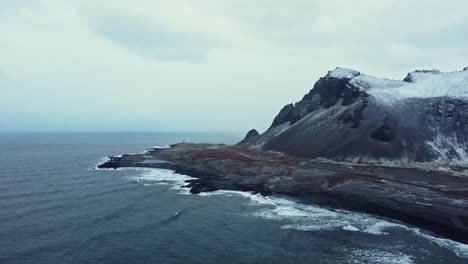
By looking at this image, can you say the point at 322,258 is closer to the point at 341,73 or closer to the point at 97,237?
the point at 97,237

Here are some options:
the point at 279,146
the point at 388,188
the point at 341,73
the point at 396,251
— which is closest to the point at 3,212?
the point at 396,251

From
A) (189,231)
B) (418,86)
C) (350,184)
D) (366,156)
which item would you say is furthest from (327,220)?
(418,86)

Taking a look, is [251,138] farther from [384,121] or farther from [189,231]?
[189,231]

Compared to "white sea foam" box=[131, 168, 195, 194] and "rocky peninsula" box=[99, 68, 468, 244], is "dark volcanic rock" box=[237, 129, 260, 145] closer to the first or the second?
"rocky peninsula" box=[99, 68, 468, 244]

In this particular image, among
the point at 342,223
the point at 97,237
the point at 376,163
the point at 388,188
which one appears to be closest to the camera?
the point at 97,237

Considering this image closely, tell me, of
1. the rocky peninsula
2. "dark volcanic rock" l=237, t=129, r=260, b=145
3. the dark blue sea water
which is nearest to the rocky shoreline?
the rocky peninsula

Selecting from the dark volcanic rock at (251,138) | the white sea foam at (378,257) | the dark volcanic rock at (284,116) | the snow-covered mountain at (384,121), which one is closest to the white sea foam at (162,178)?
the snow-covered mountain at (384,121)
